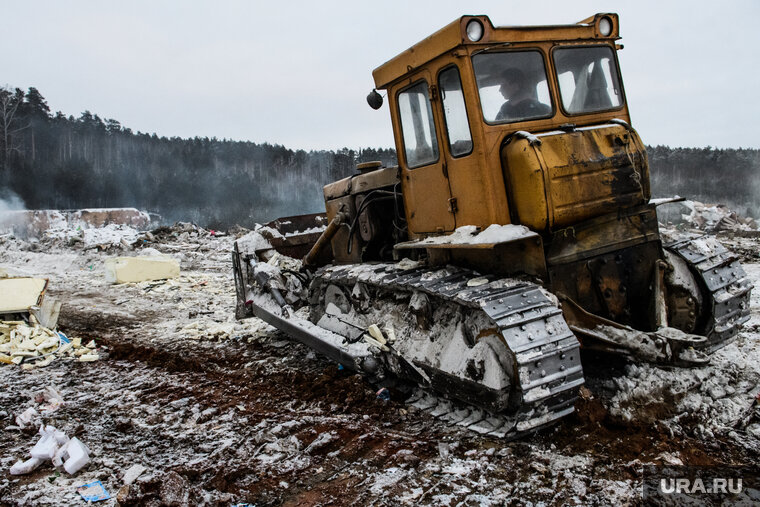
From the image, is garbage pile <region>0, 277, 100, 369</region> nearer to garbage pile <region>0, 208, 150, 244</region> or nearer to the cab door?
the cab door

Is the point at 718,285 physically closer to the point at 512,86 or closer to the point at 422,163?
the point at 512,86

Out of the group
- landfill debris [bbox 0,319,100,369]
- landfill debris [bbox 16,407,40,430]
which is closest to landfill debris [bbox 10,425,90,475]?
landfill debris [bbox 16,407,40,430]

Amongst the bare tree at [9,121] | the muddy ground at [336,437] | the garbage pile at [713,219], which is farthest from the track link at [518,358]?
the bare tree at [9,121]

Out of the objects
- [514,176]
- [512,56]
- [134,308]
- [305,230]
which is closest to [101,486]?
[514,176]

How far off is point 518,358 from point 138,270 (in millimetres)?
11760

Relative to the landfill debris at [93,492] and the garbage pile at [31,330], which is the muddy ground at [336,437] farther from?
the garbage pile at [31,330]

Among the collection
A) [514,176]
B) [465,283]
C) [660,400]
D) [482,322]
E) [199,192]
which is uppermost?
[199,192]

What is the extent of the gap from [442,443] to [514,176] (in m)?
1.89

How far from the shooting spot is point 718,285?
4.27m

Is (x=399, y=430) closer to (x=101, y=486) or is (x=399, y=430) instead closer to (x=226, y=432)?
(x=226, y=432)

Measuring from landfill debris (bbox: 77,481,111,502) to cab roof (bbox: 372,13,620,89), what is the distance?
12.1 ft

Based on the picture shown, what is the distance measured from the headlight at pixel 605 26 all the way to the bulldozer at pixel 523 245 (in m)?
0.01

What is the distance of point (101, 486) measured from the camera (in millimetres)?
3295

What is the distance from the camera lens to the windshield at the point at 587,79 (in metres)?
4.22
